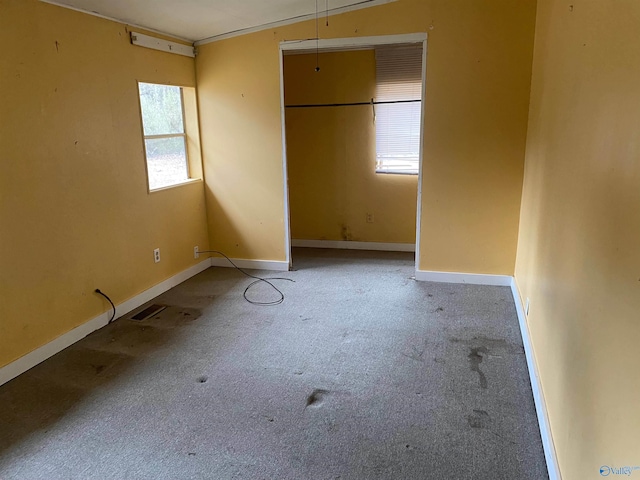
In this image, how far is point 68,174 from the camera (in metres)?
2.95

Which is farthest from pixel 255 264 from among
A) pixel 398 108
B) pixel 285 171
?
pixel 398 108

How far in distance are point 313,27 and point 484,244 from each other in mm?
2483

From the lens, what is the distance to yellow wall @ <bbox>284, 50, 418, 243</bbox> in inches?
199

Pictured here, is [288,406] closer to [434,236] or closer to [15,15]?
[434,236]

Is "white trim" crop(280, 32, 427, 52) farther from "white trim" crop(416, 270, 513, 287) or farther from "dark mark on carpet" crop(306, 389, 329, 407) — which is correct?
"dark mark on carpet" crop(306, 389, 329, 407)

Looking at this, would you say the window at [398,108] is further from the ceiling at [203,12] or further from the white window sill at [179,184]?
the white window sill at [179,184]

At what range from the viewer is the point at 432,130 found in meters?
3.90

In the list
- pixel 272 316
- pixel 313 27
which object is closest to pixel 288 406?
pixel 272 316

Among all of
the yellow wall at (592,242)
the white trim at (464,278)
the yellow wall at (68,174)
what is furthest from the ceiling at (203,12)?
the white trim at (464,278)

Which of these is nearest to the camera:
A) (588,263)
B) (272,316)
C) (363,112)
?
(588,263)

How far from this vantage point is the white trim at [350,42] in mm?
3779

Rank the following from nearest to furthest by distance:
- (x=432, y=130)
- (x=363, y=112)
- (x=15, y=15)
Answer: (x=15, y=15) → (x=432, y=130) → (x=363, y=112)

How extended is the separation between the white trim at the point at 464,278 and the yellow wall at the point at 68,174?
2470 mm

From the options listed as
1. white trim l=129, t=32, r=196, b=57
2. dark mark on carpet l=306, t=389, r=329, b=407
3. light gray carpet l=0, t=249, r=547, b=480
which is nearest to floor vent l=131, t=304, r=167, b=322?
light gray carpet l=0, t=249, r=547, b=480
